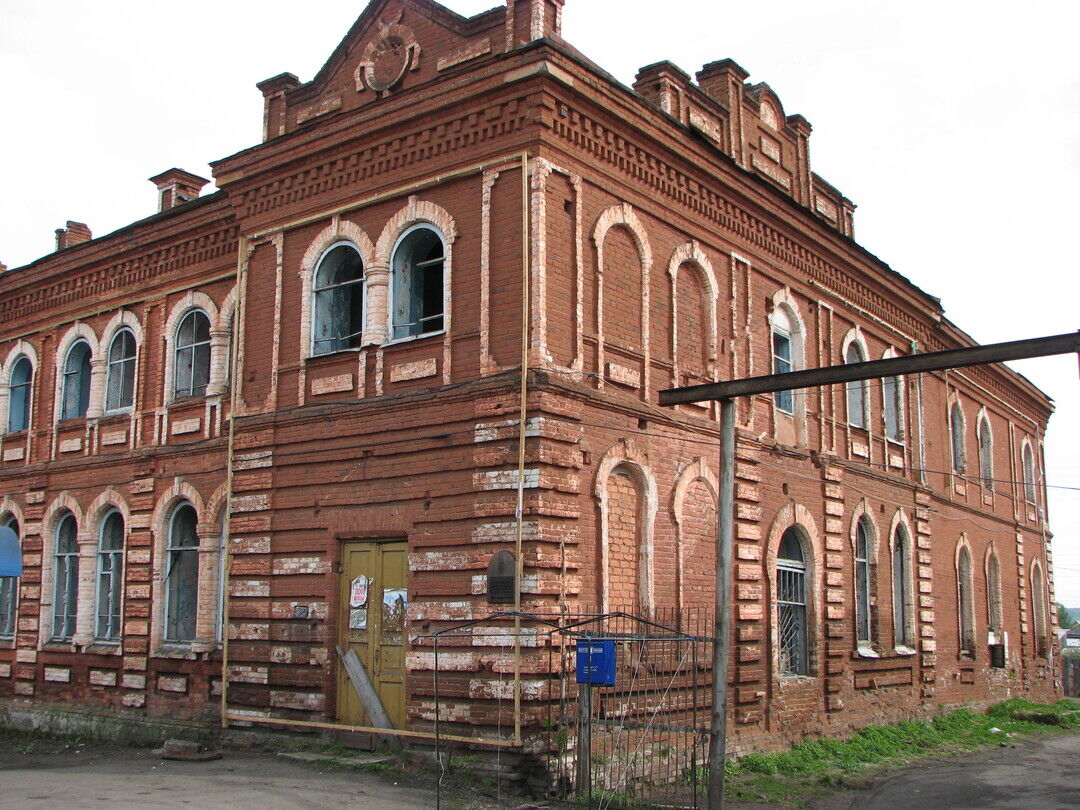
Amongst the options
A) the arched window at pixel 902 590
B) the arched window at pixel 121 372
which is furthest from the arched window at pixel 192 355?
the arched window at pixel 902 590

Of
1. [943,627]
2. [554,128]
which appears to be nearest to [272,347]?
[554,128]

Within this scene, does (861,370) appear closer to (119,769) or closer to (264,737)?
(264,737)

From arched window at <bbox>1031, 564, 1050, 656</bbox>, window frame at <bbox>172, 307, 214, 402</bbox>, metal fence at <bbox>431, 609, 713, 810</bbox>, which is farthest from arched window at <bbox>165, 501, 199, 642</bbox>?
arched window at <bbox>1031, 564, 1050, 656</bbox>

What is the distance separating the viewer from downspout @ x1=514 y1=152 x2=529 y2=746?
11453mm

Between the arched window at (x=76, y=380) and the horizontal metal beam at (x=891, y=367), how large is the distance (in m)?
11.4

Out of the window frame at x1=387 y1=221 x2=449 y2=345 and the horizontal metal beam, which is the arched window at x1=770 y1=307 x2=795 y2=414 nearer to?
the window frame at x1=387 y1=221 x2=449 y2=345

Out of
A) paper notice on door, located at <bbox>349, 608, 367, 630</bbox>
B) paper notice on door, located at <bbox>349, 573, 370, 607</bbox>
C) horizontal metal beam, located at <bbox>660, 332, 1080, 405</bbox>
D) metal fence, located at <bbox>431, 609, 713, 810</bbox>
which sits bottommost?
metal fence, located at <bbox>431, 609, 713, 810</bbox>

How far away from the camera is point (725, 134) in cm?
1641

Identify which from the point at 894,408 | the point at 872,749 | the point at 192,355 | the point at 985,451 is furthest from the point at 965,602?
the point at 192,355

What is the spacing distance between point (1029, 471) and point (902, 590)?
473 inches

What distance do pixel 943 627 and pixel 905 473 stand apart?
10.1 feet

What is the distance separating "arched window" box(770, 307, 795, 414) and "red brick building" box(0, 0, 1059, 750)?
0.22ft

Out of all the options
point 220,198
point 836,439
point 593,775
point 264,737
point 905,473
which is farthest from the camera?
point 905,473

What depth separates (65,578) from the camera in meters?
18.3
